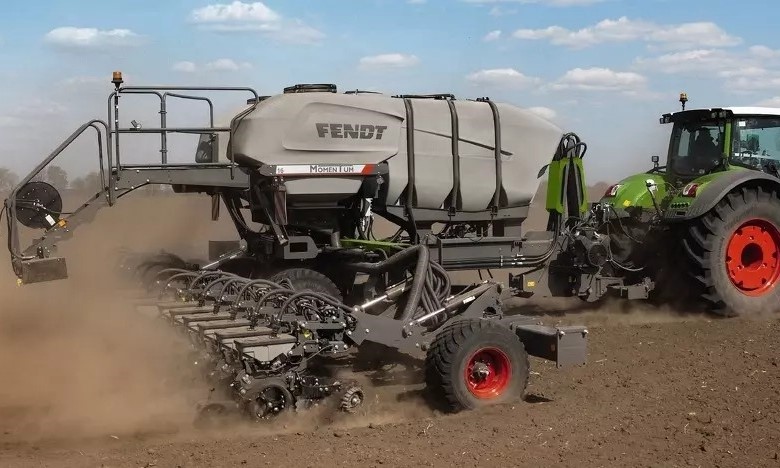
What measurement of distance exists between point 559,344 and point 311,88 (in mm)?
3585

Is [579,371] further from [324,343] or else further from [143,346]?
[143,346]

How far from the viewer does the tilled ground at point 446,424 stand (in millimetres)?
5387

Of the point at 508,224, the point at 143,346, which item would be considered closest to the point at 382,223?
the point at 508,224

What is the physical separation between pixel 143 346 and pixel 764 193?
6.78 metres

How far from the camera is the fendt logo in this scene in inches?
337

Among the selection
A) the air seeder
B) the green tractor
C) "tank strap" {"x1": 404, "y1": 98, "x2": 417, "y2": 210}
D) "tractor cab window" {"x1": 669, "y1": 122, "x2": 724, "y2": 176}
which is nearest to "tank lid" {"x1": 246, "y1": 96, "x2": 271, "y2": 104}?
the air seeder

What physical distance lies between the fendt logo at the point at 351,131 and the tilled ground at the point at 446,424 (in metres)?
2.39

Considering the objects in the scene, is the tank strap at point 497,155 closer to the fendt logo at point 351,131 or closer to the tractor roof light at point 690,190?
the fendt logo at point 351,131

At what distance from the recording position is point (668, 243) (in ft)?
33.7

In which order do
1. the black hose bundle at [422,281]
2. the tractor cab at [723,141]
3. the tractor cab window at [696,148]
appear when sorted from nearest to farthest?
the black hose bundle at [422,281]
the tractor cab at [723,141]
the tractor cab window at [696,148]

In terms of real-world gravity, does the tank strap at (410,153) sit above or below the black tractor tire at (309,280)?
above

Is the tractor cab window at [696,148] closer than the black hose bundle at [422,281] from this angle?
No

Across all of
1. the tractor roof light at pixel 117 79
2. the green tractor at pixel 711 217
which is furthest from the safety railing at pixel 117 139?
the green tractor at pixel 711 217

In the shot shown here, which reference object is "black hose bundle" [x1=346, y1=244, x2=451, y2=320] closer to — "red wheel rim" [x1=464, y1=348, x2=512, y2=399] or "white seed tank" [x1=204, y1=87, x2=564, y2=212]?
"red wheel rim" [x1=464, y1=348, x2=512, y2=399]
